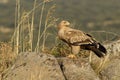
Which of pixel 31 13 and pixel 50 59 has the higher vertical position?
pixel 31 13

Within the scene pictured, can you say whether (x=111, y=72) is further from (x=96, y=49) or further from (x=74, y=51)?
(x=74, y=51)

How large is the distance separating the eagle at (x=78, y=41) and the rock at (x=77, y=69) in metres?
0.57

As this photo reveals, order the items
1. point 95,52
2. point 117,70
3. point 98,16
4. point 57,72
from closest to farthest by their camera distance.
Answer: point 57,72
point 117,70
point 95,52
point 98,16

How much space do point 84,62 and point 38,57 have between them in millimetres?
853

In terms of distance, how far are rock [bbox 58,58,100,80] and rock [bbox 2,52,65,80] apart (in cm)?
15

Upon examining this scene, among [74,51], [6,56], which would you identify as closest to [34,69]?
[6,56]

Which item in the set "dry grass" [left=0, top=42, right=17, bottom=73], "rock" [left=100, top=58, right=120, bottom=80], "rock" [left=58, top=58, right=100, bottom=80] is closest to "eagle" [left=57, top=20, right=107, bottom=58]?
"rock" [left=100, top=58, right=120, bottom=80]

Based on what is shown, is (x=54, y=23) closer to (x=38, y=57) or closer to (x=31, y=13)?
(x=31, y=13)

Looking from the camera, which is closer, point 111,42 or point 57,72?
point 57,72

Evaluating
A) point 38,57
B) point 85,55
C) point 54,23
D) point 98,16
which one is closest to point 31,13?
point 54,23

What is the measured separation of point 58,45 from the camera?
11031 millimetres

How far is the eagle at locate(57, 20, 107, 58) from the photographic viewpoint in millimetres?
9742

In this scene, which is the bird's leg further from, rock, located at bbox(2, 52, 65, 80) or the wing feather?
rock, located at bbox(2, 52, 65, 80)

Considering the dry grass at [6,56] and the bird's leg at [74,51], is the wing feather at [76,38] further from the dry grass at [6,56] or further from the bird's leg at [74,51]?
the dry grass at [6,56]
